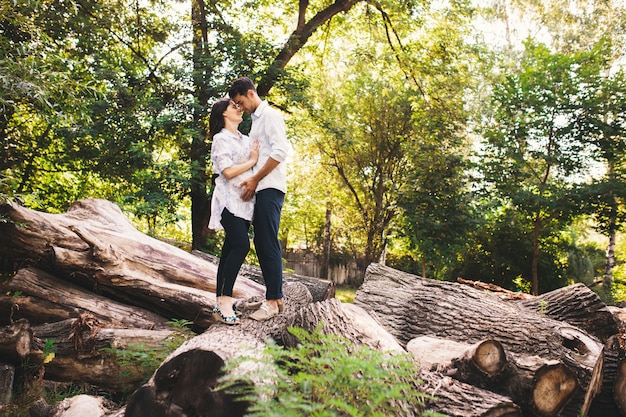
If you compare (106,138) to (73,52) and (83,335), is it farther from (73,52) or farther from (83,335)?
(83,335)

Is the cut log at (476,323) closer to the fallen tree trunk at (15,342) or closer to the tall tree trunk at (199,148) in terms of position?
the fallen tree trunk at (15,342)

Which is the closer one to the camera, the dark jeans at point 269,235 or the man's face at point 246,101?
the dark jeans at point 269,235

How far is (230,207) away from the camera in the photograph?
4.14 meters

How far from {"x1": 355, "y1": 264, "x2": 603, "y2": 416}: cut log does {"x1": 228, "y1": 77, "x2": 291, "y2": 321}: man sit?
5.23ft

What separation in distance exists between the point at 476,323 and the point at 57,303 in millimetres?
4415

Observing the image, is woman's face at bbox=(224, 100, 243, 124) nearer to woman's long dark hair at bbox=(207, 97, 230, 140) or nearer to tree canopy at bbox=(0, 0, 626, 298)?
woman's long dark hair at bbox=(207, 97, 230, 140)

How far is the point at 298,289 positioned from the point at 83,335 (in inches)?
82.6

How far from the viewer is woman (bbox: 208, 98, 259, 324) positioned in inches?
164

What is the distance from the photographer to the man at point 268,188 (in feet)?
13.4

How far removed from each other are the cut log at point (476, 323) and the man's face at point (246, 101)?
8.31 ft

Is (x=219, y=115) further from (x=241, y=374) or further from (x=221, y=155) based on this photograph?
(x=241, y=374)

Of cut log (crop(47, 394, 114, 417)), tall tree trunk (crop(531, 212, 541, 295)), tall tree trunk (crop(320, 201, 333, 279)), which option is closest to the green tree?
tall tree trunk (crop(531, 212, 541, 295))

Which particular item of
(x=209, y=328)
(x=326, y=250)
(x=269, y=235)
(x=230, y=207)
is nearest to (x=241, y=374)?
(x=209, y=328)

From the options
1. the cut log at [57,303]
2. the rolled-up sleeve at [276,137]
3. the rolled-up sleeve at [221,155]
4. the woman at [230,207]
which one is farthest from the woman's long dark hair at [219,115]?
the cut log at [57,303]
